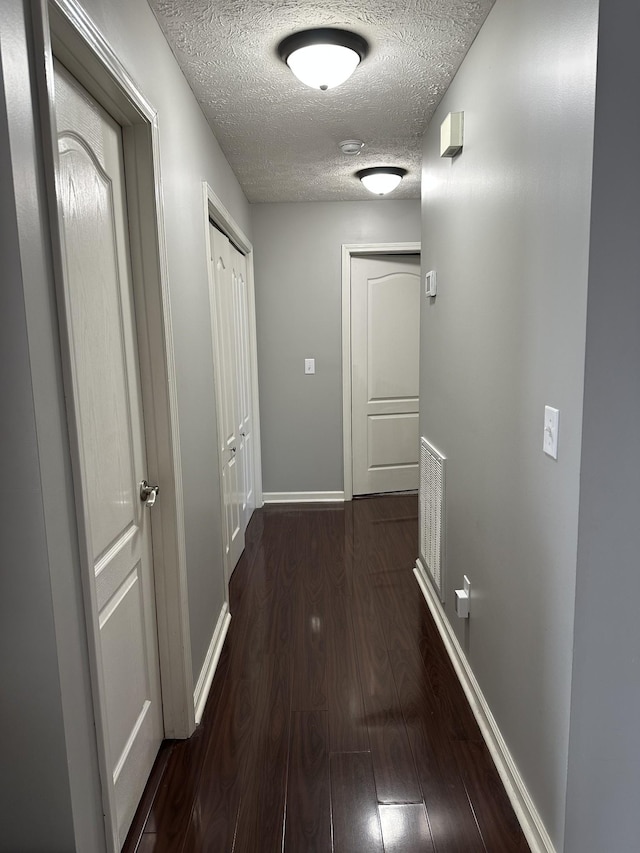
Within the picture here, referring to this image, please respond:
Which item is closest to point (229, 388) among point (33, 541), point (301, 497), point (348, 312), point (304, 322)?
point (304, 322)

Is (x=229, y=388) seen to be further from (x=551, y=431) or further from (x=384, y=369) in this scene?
(x=551, y=431)

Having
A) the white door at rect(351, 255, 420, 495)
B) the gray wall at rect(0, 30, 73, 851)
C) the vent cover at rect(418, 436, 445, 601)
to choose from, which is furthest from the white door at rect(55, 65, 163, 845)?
the white door at rect(351, 255, 420, 495)

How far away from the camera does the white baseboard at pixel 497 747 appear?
60.0 inches

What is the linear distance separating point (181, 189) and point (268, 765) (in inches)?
79.2

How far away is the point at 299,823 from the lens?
5.38 feet

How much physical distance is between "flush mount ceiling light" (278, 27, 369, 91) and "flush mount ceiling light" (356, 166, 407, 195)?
5.20 feet

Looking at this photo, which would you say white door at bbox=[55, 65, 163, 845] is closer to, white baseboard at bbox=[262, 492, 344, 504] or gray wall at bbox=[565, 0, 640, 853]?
gray wall at bbox=[565, 0, 640, 853]

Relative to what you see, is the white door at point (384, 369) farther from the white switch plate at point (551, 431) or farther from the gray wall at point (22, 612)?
the gray wall at point (22, 612)

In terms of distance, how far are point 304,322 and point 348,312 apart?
36 centimetres

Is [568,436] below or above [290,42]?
below

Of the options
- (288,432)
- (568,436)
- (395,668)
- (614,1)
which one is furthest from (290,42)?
(288,432)

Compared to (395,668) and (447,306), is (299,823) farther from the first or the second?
(447,306)

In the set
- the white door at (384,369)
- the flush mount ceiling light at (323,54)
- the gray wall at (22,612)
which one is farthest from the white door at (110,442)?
the white door at (384,369)

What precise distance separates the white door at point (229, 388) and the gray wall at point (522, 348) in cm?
123
